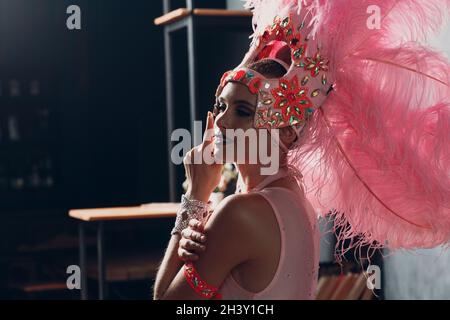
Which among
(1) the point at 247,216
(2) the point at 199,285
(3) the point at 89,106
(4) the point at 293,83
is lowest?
(3) the point at 89,106

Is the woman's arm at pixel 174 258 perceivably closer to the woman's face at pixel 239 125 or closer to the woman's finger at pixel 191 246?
the woman's finger at pixel 191 246

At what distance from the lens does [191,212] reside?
1517mm

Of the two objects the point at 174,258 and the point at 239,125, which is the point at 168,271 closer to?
the point at 174,258

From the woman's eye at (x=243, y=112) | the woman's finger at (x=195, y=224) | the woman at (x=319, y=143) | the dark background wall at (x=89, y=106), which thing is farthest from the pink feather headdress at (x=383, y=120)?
the dark background wall at (x=89, y=106)

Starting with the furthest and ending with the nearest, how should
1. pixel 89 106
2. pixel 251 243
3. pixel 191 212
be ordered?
pixel 89 106 < pixel 191 212 < pixel 251 243

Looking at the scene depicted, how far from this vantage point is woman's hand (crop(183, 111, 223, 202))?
154cm

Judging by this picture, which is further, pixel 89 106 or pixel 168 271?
pixel 89 106

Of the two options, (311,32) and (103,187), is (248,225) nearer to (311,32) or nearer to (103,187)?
(311,32)

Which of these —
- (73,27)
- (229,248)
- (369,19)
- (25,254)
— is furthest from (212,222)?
(73,27)

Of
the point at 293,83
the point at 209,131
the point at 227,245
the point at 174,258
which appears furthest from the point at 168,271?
the point at 293,83

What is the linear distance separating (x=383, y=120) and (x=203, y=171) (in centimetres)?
32

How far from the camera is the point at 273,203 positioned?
1436 millimetres
